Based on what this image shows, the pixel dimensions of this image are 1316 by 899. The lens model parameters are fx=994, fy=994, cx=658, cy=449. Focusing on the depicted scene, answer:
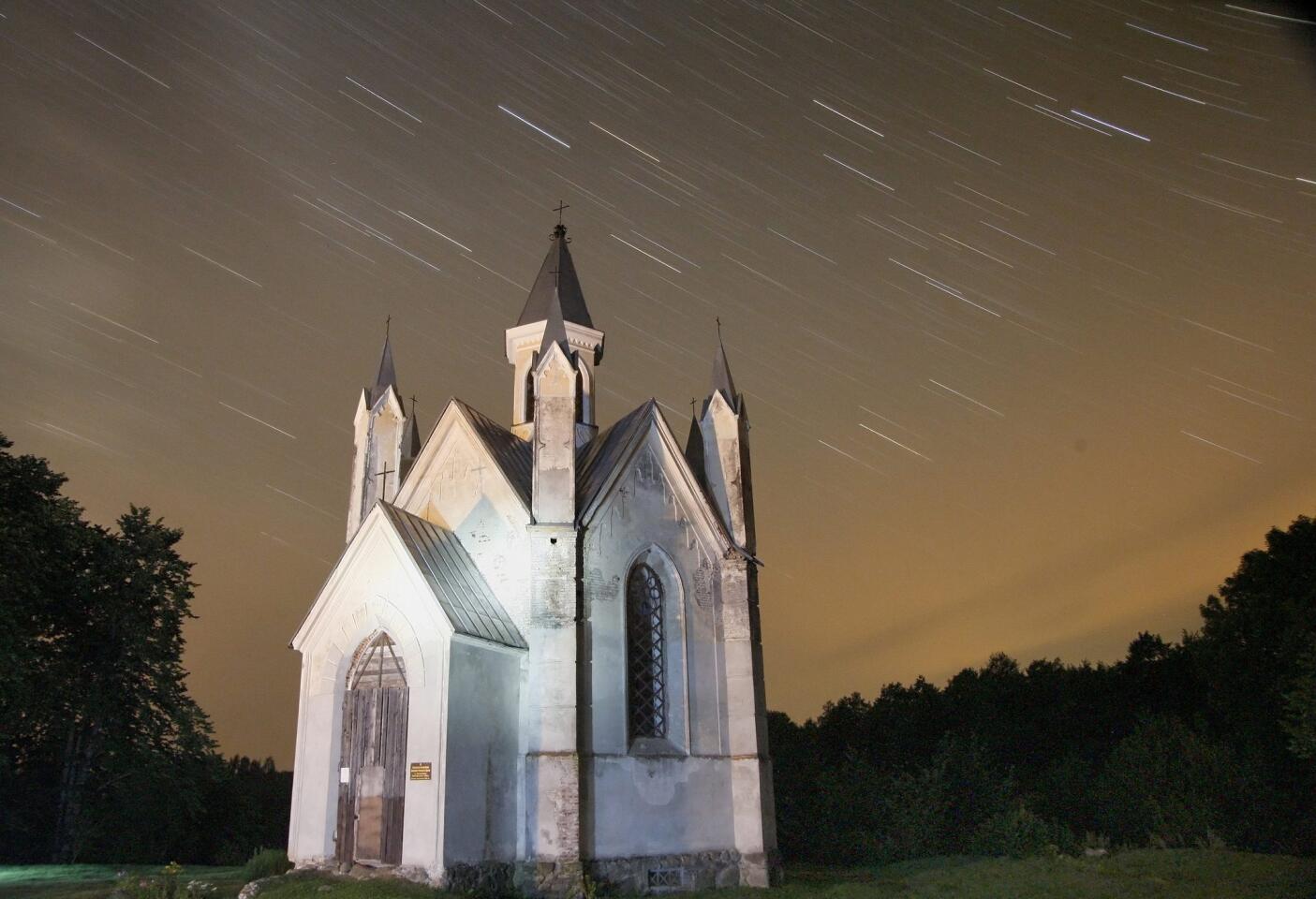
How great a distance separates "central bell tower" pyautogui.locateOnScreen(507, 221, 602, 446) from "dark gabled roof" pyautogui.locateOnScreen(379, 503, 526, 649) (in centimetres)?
714

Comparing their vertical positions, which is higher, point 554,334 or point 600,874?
point 554,334

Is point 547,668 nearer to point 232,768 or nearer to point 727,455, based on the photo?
point 727,455

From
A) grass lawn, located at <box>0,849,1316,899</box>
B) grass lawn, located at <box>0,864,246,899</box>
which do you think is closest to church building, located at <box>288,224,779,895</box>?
grass lawn, located at <box>0,849,1316,899</box>

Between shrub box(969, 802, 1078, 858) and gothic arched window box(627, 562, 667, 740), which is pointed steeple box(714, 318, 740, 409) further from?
shrub box(969, 802, 1078, 858)

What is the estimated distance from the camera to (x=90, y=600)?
29.7 m

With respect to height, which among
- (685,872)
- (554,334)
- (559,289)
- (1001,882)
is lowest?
(1001,882)

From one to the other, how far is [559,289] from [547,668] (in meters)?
13.1

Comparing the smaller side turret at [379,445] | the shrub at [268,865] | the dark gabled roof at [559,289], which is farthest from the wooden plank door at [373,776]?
the dark gabled roof at [559,289]

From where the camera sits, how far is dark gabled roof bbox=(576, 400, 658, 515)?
20078 mm

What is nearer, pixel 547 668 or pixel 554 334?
pixel 547 668

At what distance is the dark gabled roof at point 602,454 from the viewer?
20.1m

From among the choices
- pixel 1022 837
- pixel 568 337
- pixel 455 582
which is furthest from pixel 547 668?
pixel 1022 837

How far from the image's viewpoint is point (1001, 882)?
19.2 meters

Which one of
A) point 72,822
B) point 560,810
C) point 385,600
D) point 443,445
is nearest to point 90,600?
point 72,822
